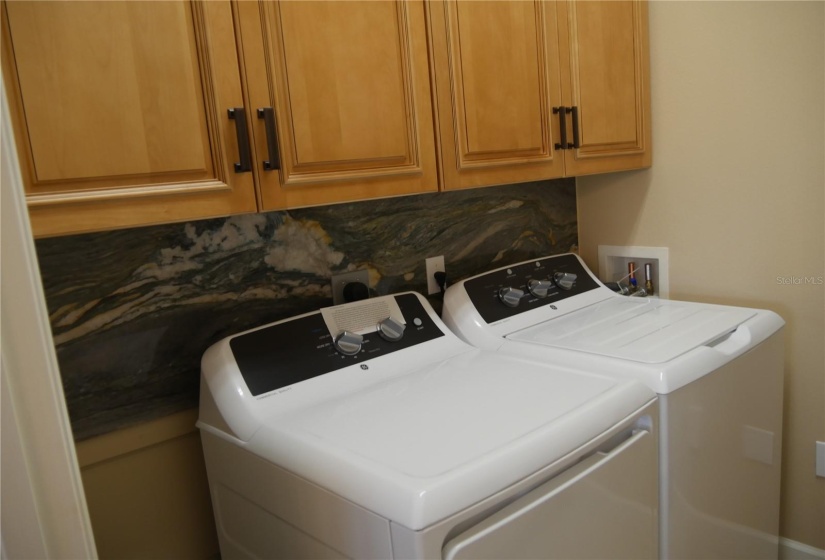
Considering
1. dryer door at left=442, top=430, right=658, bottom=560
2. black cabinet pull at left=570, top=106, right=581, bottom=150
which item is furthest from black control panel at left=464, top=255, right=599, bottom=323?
dryer door at left=442, top=430, right=658, bottom=560

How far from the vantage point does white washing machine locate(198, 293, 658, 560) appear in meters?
0.84

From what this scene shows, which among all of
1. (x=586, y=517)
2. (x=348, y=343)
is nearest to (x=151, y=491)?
(x=348, y=343)

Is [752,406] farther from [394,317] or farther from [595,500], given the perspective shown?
[394,317]

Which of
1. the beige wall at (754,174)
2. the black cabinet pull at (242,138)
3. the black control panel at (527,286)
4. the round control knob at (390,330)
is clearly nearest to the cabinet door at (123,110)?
the black cabinet pull at (242,138)

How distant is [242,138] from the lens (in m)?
1.00

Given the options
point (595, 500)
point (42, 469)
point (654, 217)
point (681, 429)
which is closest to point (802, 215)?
point (654, 217)

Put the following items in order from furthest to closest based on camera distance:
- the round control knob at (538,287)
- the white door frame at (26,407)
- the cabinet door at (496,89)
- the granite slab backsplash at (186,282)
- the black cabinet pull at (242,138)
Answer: the round control knob at (538,287) < the cabinet door at (496,89) < the granite slab backsplash at (186,282) < the black cabinet pull at (242,138) < the white door frame at (26,407)

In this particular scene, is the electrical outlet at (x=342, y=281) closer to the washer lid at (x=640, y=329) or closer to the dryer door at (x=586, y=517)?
the washer lid at (x=640, y=329)

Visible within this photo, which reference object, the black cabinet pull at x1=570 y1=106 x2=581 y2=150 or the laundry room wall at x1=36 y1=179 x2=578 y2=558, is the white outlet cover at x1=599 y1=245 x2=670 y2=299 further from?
the laundry room wall at x1=36 y1=179 x2=578 y2=558

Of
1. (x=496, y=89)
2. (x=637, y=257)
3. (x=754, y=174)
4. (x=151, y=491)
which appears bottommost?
(x=151, y=491)

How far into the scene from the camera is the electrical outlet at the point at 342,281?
60.2 inches

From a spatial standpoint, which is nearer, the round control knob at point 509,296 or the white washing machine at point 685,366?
the white washing machine at point 685,366

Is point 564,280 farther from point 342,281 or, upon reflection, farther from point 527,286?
point 342,281

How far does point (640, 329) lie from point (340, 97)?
0.93m
